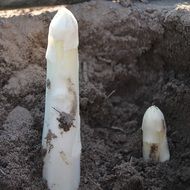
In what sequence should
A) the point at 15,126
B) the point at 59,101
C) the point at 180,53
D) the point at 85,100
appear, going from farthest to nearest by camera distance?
1. the point at 180,53
2. the point at 85,100
3. the point at 15,126
4. the point at 59,101

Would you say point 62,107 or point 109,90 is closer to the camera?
point 62,107

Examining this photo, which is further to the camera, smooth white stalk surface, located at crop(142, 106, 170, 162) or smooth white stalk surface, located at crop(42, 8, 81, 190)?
smooth white stalk surface, located at crop(142, 106, 170, 162)

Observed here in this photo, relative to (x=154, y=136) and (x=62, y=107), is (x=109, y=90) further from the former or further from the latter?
(x=62, y=107)

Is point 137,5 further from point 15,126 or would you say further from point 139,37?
point 15,126

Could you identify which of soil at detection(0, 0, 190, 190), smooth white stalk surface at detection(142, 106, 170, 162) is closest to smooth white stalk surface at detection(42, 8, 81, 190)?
soil at detection(0, 0, 190, 190)

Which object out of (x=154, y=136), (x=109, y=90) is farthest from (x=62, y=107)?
(x=109, y=90)

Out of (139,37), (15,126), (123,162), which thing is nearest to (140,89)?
(139,37)

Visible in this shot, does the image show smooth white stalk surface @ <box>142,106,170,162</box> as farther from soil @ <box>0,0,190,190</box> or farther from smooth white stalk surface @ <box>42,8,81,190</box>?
smooth white stalk surface @ <box>42,8,81,190</box>
